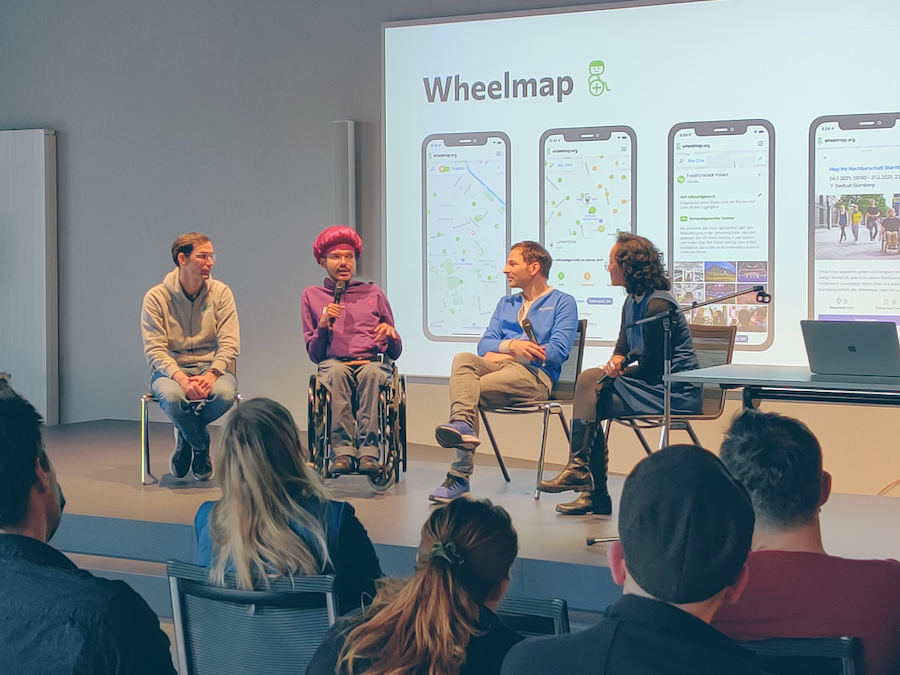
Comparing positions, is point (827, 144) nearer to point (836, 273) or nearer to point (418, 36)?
point (836, 273)

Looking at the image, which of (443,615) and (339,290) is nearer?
(443,615)

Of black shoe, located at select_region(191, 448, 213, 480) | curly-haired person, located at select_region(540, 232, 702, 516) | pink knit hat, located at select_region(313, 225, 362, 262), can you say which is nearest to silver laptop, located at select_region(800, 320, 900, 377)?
curly-haired person, located at select_region(540, 232, 702, 516)

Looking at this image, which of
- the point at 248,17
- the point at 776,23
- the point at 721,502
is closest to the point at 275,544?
the point at 721,502

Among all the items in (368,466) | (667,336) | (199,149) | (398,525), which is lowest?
(398,525)

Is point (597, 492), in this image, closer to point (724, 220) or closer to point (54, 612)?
point (724, 220)

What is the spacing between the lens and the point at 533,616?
1.64m

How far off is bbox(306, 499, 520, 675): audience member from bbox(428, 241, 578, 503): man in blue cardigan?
2.26 m

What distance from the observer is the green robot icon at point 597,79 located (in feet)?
17.0

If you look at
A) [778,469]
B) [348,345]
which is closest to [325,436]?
[348,345]

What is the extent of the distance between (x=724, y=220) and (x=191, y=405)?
276 centimetres

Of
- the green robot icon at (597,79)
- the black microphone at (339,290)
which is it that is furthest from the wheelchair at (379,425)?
the green robot icon at (597,79)

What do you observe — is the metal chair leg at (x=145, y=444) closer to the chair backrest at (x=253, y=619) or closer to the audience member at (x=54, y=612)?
the chair backrest at (x=253, y=619)

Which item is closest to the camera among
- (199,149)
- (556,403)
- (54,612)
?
(54,612)

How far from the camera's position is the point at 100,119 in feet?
21.4
